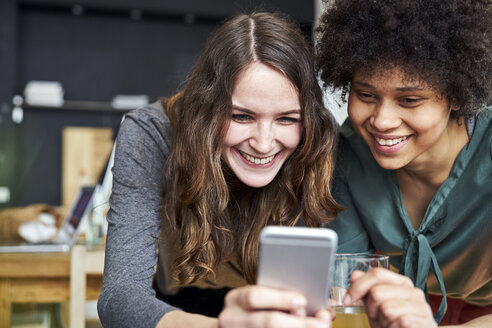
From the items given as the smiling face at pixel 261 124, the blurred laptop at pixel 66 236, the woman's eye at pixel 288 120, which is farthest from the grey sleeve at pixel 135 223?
the blurred laptop at pixel 66 236

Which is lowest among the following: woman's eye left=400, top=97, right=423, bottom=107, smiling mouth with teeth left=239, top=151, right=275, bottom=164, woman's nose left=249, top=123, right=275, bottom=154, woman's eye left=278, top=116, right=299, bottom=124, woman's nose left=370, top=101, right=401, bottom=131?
smiling mouth with teeth left=239, top=151, right=275, bottom=164

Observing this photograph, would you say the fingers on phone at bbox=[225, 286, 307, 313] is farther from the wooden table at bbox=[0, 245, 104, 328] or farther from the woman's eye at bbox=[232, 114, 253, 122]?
the wooden table at bbox=[0, 245, 104, 328]

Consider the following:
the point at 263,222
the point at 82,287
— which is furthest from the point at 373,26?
the point at 82,287

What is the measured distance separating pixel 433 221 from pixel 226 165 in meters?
0.50

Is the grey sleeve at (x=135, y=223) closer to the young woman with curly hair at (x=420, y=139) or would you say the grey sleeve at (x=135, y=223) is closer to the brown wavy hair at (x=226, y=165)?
the brown wavy hair at (x=226, y=165)

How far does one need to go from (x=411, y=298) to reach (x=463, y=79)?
0.55 m

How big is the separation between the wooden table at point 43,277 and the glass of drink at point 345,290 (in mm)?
1066

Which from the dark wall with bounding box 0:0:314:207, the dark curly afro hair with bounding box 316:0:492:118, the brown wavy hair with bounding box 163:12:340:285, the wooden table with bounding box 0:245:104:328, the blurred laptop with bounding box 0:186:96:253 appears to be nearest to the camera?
the dark curly afro hair with bounding box 316:0:492:118

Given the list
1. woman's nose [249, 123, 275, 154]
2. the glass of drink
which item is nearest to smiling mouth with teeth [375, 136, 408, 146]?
woman's nose [249, 123, 275, 154]

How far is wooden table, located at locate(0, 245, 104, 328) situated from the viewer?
1.71 meters

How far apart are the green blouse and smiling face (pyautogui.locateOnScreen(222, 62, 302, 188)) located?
0.26 metres

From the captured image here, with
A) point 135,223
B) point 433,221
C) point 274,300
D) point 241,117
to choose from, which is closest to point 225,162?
point 241,117

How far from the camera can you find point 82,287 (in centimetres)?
171

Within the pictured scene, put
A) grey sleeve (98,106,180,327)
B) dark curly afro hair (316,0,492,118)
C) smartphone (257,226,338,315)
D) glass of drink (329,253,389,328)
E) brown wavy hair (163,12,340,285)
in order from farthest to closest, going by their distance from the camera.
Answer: brown wavy hair (163,12,340,285) → dark curly afro hair (316,0,492,118) → grey sleeve (98,106,180,327) → glass of drink (329,253,389,328) → smartphone (257,226,338,315)
